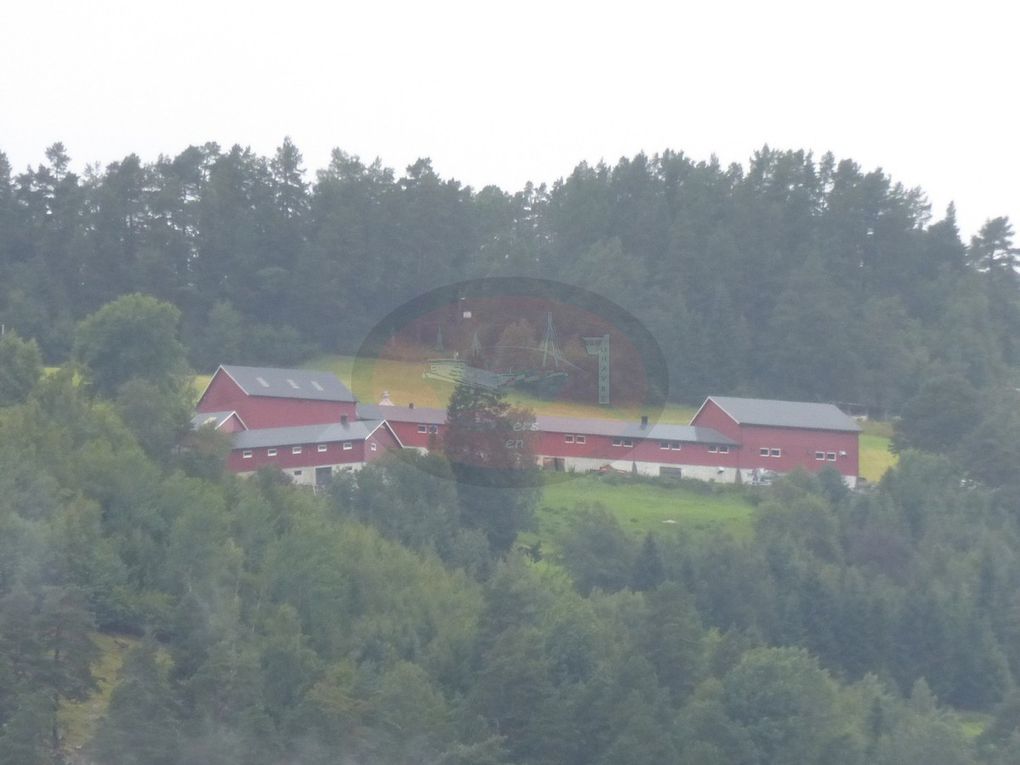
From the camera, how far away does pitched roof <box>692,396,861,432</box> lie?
27.1m

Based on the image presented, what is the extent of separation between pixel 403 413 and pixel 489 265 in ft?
29.0

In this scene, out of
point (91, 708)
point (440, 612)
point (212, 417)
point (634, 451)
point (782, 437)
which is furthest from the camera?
point (782, 437)

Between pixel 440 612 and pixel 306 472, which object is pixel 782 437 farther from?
pixel 440 612

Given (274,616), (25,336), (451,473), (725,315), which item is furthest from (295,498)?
(725,315)

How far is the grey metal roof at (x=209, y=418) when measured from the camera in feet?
75.4

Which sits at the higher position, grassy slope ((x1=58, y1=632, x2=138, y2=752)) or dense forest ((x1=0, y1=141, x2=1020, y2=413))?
dense forest ((x1=0, y1=141, x2=1020, y2=413))

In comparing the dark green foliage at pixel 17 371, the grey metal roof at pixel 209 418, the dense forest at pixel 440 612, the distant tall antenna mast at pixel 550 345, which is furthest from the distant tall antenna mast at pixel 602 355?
the dark green foliage at pixel 17 371

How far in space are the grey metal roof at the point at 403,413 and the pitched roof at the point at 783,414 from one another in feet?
17.3

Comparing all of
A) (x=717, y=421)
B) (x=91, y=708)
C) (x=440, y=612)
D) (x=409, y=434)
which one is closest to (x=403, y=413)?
(x=409, y=434)

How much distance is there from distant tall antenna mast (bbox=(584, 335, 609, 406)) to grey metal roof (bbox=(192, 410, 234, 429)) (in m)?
5.31

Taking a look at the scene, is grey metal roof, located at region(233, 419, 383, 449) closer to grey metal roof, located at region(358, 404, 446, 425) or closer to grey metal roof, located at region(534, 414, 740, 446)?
grey metal roof, located at region(358, 404, 446, 425)

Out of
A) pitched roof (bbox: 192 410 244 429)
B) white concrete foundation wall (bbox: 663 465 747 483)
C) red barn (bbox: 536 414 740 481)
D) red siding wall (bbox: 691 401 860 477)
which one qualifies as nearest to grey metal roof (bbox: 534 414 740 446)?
red barn (bbox: 536 414 740 481)

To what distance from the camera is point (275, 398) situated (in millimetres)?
24516

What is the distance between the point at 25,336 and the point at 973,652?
17868 mm
